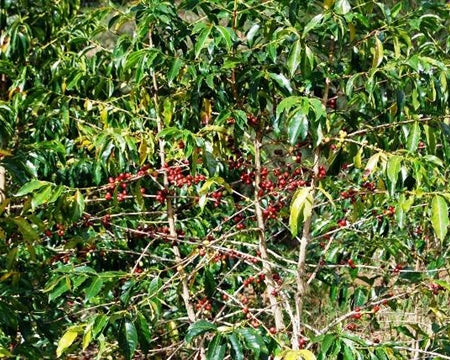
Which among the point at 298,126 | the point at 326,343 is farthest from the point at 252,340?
the point at 298,126

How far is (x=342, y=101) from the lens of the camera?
3.50m

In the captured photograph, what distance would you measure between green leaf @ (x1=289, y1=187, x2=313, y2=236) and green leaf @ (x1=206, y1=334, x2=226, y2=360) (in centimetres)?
33

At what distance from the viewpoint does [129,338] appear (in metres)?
1.75

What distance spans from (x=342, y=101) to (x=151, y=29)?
1.56 meters

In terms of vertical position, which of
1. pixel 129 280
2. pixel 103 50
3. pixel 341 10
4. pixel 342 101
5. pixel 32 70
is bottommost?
pixel 342 101

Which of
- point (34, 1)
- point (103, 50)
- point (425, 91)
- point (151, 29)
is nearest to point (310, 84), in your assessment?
point (425, 91)

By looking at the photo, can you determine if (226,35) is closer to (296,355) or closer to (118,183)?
(118,183)

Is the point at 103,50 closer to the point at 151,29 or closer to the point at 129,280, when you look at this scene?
the point at 151,29

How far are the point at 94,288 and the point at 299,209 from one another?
0.62m

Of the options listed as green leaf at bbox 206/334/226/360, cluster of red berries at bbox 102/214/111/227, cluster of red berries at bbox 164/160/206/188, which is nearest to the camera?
green leaf at bbox 206/334/226/360

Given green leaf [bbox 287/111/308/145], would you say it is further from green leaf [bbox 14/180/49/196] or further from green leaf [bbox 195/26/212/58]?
green leaf [bbox 14/180/49/196]

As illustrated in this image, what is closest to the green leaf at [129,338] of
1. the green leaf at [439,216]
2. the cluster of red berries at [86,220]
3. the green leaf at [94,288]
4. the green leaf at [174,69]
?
the green leaf at [94,288]

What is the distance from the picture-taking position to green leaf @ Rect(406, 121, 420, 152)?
1.85 m

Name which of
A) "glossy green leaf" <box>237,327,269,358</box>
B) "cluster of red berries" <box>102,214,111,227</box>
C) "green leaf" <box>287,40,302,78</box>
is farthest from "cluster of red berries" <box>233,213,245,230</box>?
"green leaf" <box>287,40,302,78</box>
